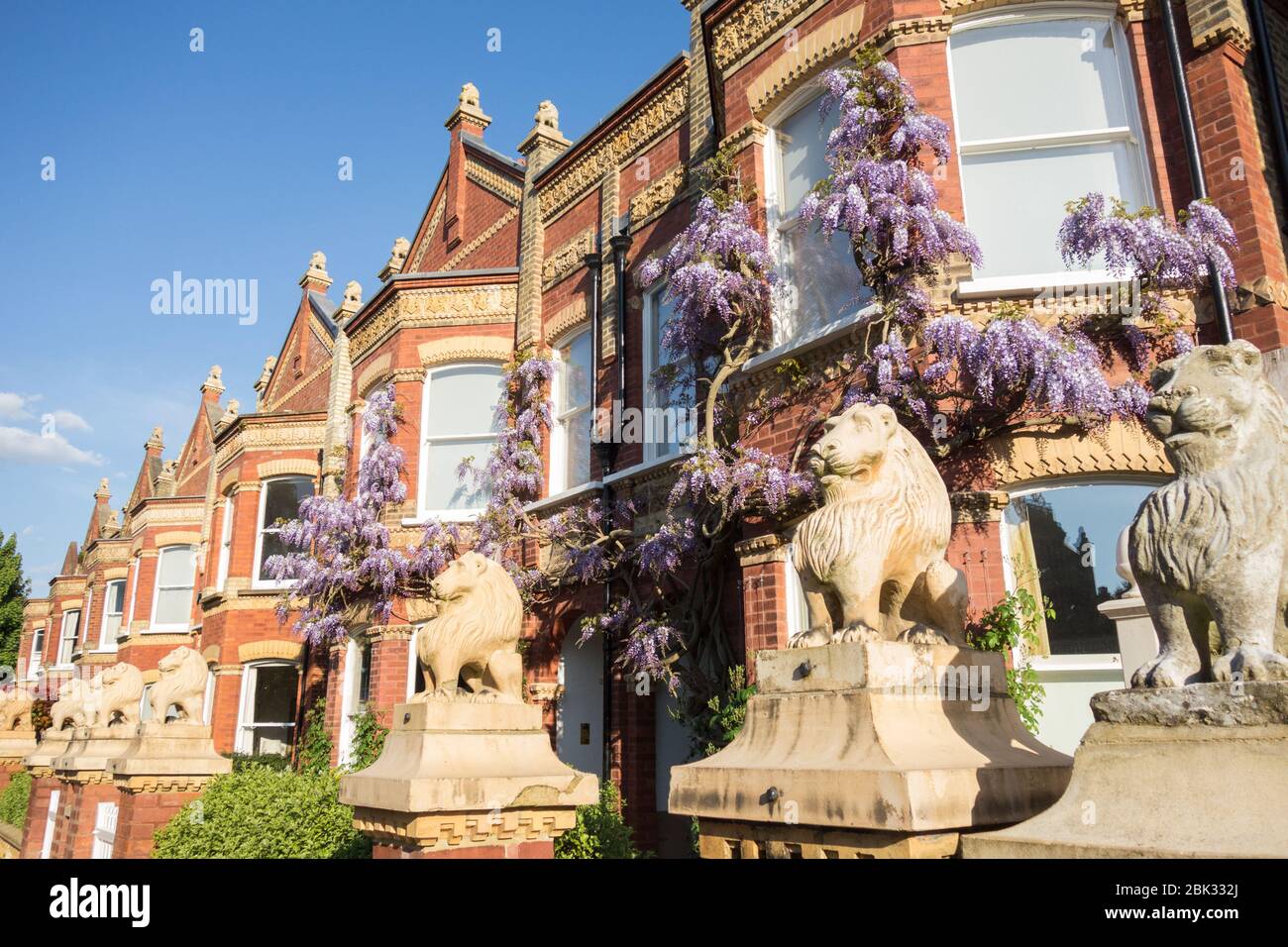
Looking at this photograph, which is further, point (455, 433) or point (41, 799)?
point (455, 433)

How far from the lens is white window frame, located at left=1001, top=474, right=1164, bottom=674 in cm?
680

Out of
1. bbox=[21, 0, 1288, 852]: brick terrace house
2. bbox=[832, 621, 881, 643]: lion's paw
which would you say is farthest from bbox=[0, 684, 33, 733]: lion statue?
bbox=[832, 621, 881, 643]: lion's paw

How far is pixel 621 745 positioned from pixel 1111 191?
778 centimetres

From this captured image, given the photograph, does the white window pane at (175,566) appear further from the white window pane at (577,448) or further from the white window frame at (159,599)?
the white window pane at (577,448)

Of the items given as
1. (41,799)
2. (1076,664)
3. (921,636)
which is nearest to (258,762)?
(41,799)

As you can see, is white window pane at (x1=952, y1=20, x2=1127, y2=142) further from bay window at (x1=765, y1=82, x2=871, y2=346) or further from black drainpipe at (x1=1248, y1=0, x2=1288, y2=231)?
bay window at (x1=765, y1=82, x2=871, y2=346)

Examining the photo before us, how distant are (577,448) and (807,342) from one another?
5.90 m

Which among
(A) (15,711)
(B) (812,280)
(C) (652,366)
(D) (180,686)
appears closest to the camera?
(B) (812,280)

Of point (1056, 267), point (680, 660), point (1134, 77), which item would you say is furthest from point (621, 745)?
point (1134, 77)

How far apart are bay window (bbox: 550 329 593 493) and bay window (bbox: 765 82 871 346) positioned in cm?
430

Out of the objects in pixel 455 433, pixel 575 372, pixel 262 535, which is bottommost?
pixel 262 535

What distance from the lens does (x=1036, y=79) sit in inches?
325

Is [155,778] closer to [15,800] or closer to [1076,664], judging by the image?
[1076,664]

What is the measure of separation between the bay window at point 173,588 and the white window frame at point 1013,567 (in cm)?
2466
